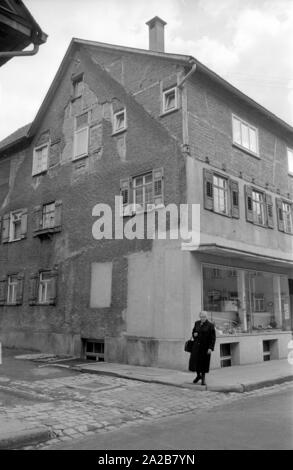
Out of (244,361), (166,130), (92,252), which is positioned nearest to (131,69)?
(166,130)

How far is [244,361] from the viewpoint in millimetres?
14430

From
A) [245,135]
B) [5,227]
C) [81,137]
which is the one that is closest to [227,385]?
[245,135]

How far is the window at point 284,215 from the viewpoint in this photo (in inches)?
701

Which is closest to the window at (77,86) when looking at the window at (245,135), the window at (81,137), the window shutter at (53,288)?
the window at (81,137)

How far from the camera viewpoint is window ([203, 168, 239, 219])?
14258 millimetres

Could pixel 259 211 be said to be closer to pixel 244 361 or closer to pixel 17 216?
pixel 244 361

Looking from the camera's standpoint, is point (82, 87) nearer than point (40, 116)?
Yes

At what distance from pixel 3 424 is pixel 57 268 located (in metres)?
11.5

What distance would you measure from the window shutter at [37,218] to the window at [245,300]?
830 cm

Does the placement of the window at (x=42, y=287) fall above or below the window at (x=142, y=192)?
below

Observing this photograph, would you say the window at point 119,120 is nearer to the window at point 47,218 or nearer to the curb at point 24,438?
the window at point 47,218

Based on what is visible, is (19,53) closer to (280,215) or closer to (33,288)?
(33,288)

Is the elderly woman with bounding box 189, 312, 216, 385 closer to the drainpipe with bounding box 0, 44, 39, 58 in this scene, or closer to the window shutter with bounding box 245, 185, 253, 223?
the window shutter with bounding box 245, 185, 253, 223

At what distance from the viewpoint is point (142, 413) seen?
7.73 metres
